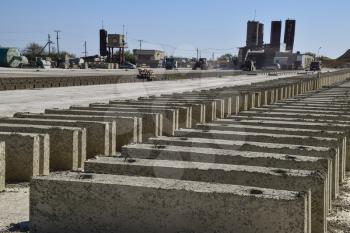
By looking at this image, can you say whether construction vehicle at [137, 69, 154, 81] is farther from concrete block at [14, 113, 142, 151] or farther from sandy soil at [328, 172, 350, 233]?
sandy soil at [328, 172, 350, 233]

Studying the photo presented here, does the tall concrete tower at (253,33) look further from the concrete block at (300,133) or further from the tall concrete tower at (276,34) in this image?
the concrete block at (300,133)

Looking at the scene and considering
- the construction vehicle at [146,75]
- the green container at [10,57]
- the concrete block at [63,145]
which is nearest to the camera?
the concrete block at [63,145]

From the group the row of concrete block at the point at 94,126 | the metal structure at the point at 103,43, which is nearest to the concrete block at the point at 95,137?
the row of concrete block at the point at 94,126

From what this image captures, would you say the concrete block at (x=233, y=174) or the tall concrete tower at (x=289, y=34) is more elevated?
the tall concrete tower at (x=289, y=34)

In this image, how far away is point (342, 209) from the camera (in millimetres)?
4980

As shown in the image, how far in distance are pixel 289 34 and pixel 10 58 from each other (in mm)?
145754

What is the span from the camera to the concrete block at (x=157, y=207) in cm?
336

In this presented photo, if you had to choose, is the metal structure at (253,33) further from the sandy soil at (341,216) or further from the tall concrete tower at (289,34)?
the sandy soil at (341,216)

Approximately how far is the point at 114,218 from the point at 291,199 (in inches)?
47.8

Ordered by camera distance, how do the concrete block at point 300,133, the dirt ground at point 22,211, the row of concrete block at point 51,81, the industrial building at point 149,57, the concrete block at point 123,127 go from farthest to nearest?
the industrial building at point 149,57 < the row of concrete block at point 51,81 < the concrete block at point 123,127 < the concrete block at point 300,133 < the dirt ground at point 22,211

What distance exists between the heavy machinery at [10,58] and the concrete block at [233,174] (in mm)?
52712

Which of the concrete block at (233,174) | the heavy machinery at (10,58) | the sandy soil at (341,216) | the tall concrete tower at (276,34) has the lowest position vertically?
the sandy soil at (341,216)

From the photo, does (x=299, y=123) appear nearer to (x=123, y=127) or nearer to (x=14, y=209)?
(x=123, y=127)

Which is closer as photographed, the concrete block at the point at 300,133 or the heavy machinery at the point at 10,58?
the concrete block at the point at 300,133
